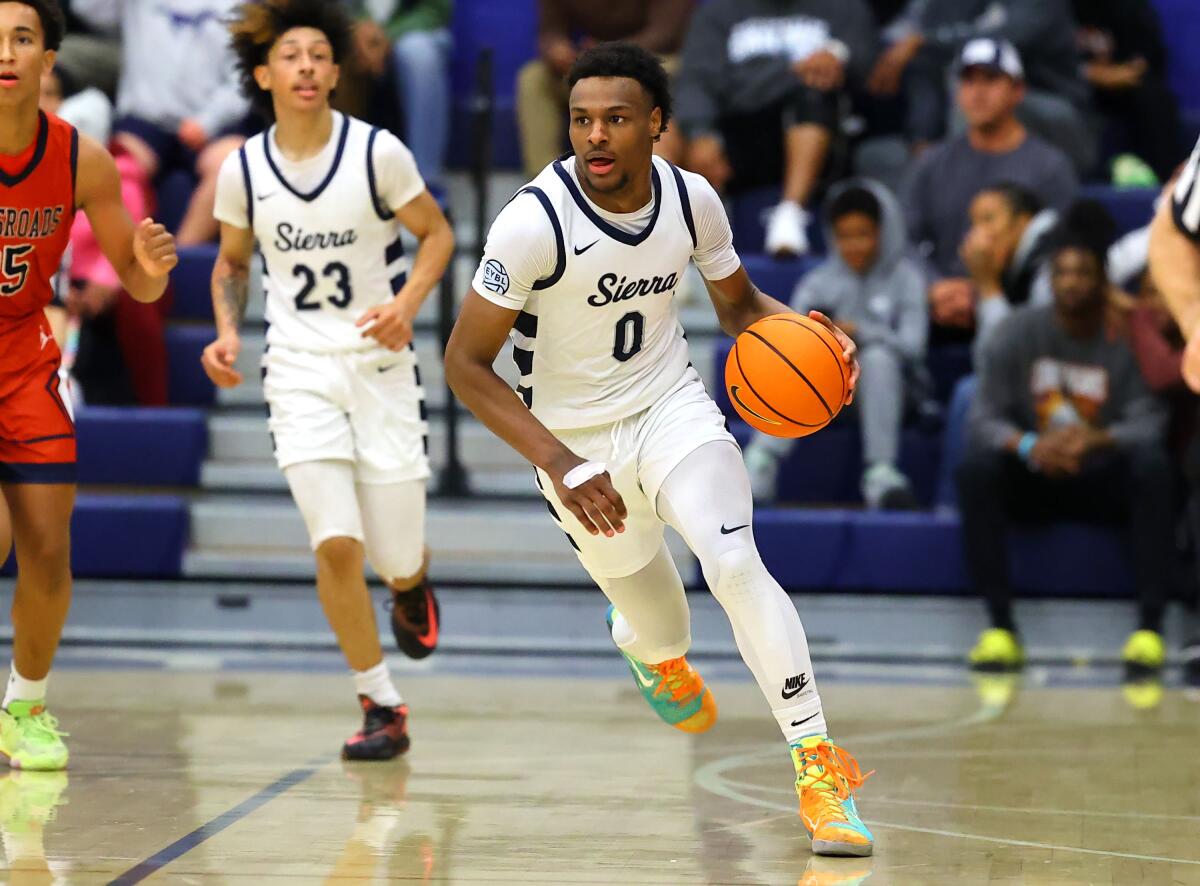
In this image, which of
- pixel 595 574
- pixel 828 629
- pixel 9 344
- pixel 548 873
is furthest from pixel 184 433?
pixel 548 873

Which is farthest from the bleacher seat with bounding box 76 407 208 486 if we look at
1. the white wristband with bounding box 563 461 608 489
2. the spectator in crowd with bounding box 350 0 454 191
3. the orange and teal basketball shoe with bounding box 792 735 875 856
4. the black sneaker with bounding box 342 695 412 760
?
the orange and teal basketball shoe with bounding box 792 735 875 856

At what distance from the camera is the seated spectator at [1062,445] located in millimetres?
7801

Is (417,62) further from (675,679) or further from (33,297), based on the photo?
(675,679)

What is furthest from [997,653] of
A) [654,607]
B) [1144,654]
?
[654,607]

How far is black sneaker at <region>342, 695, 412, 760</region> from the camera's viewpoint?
5516 millimetres

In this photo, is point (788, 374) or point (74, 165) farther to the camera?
point (74, 165)

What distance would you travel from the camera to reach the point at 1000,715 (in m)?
6.53

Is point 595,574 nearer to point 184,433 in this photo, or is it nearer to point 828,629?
point 828,629

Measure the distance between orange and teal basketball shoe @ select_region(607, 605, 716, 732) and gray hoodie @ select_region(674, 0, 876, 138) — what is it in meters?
5.04

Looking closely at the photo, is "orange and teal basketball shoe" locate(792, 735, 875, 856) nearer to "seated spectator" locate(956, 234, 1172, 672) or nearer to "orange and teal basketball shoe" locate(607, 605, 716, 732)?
"orange and teal basketball shoe" locate(607, 605, 716, 732)

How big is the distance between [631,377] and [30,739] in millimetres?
2069

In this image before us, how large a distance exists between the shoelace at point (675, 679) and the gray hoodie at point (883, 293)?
3709 mm

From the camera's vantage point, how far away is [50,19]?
16.5 feet

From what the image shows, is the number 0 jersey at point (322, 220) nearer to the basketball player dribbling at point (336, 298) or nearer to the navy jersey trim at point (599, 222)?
the basketball player dribbling at point (336, 298)
